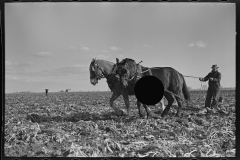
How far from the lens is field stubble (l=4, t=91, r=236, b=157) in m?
5.37

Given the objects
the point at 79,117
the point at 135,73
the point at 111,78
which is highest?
the point at 135,73

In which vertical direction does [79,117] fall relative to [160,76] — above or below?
below

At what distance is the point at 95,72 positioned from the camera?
6.26 m

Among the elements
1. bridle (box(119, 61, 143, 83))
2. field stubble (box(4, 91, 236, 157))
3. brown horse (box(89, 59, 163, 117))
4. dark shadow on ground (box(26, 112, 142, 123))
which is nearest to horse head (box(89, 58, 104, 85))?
brown horse (box(89, 59, 163, 117))

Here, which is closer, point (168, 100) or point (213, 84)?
point (213, 84)

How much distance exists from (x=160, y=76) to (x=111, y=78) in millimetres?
1423

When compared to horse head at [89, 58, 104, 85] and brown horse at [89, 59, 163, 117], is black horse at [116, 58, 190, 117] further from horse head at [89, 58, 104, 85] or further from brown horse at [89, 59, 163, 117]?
horse head at [89, 58, 104, 85]

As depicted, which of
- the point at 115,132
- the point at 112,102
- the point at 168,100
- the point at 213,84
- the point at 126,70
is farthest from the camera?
the point at 168,100

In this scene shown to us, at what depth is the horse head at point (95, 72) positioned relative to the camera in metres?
6.14

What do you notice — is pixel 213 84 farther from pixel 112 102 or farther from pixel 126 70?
pixel 112 102

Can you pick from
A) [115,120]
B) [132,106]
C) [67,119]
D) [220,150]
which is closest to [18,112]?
[67,119]

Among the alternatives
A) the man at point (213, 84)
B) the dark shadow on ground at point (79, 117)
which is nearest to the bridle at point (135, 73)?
the dark shadow on ground at point (79, 117)

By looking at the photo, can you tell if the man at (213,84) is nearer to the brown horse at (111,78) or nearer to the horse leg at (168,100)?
the horse leg at (168,100)

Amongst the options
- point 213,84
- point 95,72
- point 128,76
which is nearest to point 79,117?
point 95,72
